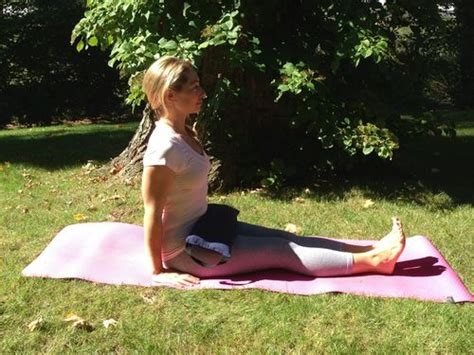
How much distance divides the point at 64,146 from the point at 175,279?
5574mm

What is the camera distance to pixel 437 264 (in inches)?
159

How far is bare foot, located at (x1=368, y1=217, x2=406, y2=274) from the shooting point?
382 centimetres

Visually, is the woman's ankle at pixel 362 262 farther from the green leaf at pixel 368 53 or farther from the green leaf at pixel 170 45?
the green leaf at pixel 170 45

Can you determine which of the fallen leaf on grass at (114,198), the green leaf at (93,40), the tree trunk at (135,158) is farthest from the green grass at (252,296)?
the green leaf at (93,40)

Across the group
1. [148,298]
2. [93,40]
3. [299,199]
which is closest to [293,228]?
[299,199]

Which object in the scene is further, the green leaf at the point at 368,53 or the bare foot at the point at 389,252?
the green leaf at the point at 368,53

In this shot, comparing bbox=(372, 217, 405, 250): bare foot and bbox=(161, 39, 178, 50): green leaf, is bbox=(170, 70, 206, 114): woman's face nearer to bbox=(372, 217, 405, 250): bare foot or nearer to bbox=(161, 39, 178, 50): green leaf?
bbox=(372, 217, 405, 250): bare foot

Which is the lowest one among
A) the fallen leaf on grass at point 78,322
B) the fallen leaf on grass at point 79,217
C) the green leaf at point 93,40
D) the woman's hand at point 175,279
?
the fallen leaf on grass at point 79,217

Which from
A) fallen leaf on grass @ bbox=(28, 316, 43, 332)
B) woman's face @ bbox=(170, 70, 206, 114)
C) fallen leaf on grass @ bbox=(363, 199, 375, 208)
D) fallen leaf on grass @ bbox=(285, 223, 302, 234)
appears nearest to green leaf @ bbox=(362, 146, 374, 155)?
fallen leaf on grass @ bbox=(363, 199, 375, 208)

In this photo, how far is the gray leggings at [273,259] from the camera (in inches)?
149

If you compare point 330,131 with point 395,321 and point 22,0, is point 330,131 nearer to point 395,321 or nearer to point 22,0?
point 395,321

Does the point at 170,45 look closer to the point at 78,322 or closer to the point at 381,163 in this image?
the point at 381,163

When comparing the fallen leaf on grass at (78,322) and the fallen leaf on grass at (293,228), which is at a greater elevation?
the fallen leaf on grass at (78,322)

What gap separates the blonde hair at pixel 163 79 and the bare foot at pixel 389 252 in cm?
148
